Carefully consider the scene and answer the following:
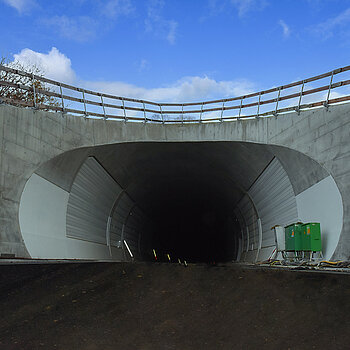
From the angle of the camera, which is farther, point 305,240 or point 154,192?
point 154,192

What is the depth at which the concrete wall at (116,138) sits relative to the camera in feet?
55.9

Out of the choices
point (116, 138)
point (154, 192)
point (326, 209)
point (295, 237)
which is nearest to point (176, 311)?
point (326, 209)

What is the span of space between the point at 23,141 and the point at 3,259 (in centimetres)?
491

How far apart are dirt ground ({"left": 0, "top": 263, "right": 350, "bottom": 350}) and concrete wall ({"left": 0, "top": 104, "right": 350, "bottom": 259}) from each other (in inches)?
282

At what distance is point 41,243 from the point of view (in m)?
18.5

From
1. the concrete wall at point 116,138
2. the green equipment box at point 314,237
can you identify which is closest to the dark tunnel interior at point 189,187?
the concrete wall at point 116,138

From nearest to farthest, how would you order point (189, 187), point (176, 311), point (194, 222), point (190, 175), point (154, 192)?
point (176, 311), point (190, 175), point (154, 192), point (189, 187), point (194, 222)

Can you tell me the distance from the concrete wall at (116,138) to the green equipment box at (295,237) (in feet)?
6.37

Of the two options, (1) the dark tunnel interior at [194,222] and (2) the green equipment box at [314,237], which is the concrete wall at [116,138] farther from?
(1) the dark tunnel interior at [194,222]

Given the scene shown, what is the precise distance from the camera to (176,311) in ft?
25.1

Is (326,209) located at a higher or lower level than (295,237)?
higher

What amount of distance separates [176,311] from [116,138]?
15.0 m

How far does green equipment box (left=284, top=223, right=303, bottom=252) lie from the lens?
62.3 ft

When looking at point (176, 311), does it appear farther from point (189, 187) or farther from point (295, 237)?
point (189, 187)
